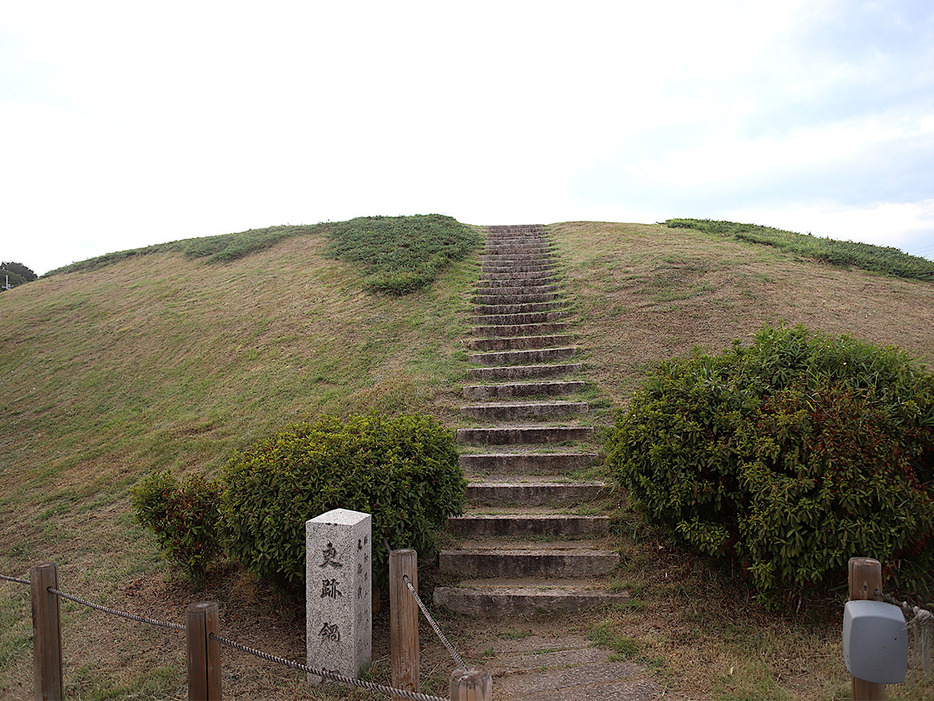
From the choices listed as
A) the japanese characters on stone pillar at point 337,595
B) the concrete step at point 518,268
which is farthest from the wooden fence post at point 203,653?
the concrete step at point 518,268

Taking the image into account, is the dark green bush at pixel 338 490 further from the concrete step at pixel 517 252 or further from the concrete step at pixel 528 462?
the concrete step at pixel 517 252

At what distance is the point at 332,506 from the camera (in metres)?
4.55

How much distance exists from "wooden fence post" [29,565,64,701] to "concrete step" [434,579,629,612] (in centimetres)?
272

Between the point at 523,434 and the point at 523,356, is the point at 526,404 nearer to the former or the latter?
the point at 523,434

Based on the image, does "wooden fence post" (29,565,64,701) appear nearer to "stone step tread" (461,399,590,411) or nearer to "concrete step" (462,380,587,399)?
"stone step tread" (461,399,590,411)

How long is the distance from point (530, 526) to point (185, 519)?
311cm

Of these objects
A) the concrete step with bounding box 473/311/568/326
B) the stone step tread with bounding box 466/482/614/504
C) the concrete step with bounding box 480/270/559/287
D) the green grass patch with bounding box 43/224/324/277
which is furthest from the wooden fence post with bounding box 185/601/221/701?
the green grass patch with bounding box 43/224/324/277

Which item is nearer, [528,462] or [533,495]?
[533,495]

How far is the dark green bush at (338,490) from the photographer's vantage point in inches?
180

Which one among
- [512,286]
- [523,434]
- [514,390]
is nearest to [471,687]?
[523,434]

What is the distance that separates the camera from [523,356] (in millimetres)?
9477

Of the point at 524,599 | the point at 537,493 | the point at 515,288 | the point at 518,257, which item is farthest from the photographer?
the point at 518,257

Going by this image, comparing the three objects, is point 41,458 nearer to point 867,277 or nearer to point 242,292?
point 242,292

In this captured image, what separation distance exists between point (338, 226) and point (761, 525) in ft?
53.9
